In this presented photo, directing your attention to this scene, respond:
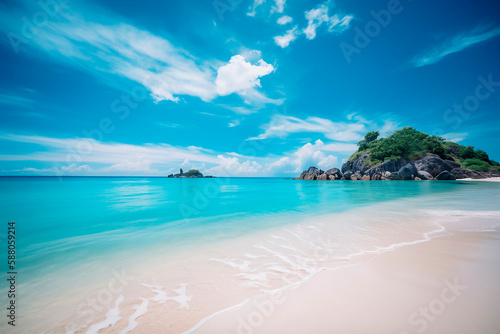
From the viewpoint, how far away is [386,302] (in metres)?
2.82

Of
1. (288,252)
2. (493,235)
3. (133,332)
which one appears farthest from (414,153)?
(133,332)

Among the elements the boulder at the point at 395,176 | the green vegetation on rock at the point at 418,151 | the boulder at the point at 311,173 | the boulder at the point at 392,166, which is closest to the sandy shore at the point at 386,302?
the boulder at the point at 395,176

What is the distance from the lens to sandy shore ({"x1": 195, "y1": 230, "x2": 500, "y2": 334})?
2406 millimetres

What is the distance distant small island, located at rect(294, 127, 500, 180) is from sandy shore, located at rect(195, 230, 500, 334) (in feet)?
204

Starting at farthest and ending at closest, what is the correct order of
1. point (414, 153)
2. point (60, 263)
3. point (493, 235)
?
point (414, 153), point (493, 235), point (60, 263)

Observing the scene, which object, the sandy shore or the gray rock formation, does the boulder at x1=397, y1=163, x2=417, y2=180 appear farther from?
the sandy shore

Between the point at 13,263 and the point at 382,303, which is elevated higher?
the point at 382,303

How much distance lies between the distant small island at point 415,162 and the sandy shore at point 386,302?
62.2m

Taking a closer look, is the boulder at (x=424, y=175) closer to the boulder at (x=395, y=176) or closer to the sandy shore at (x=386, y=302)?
the boulder at (x=395, y=176)

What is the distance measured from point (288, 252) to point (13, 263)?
7785 millimetres

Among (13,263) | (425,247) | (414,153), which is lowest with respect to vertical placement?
(13,263)

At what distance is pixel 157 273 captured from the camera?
427 cm

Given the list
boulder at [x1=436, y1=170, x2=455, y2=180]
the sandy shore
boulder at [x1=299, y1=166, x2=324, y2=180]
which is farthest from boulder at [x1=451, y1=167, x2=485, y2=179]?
the sandy shore

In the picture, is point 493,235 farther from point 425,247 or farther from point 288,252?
point 288,252
